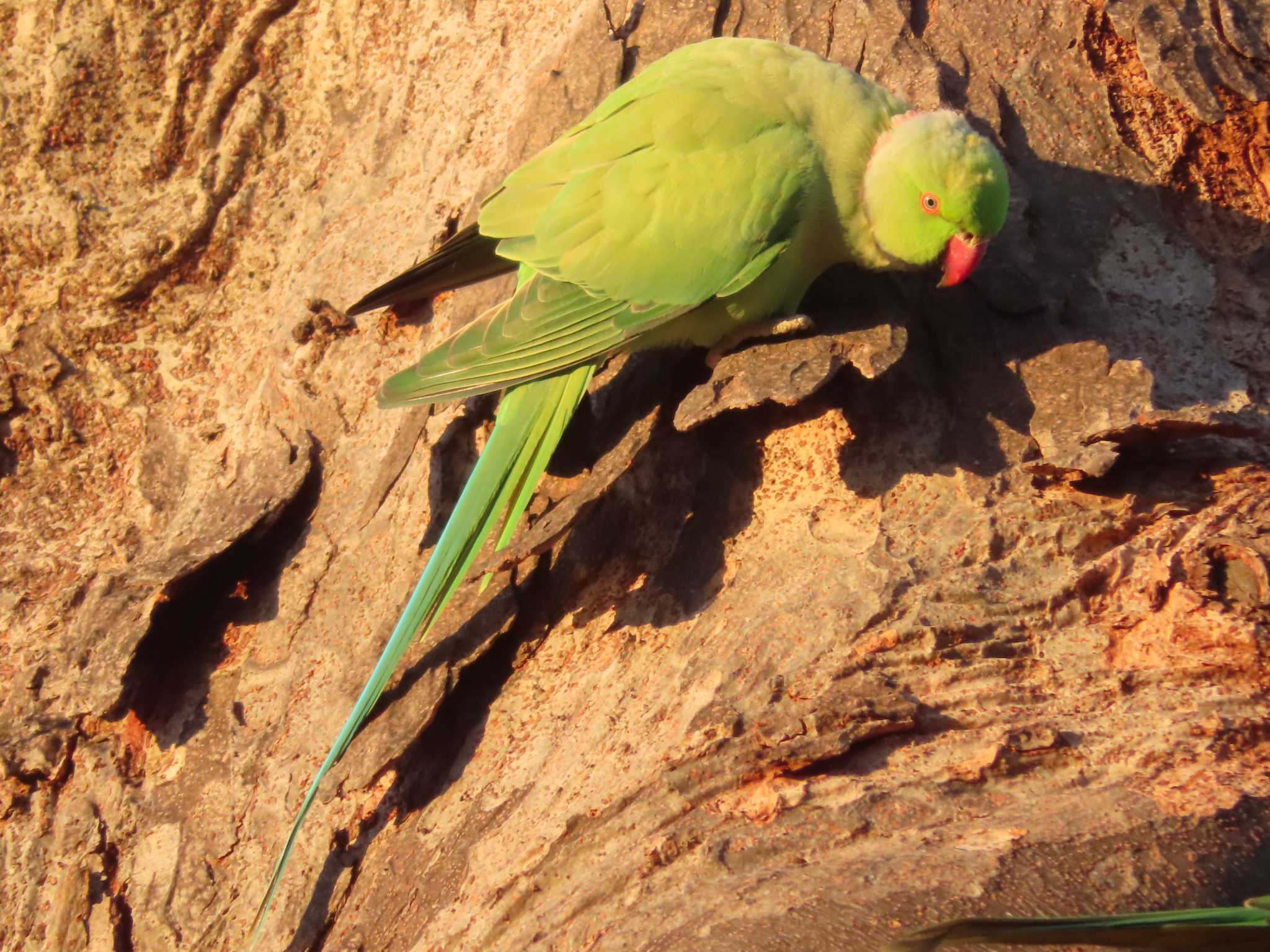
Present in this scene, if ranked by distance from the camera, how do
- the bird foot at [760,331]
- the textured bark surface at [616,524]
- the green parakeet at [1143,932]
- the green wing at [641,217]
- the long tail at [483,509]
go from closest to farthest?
1. the green parakeet at [1143,932]
2. the textured bark surface at [616,524]
3. the long tail at [483,509]
4. the bird foot at [760,331]
5. the green wing at [641,217]

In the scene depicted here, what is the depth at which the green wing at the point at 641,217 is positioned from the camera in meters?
2.69

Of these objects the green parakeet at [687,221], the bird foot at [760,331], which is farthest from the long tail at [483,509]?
the bird foot at [760,331]

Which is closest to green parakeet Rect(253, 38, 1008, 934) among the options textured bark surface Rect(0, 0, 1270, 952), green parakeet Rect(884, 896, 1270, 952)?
textured bark surface Rect(0, 0, 1270, 952)

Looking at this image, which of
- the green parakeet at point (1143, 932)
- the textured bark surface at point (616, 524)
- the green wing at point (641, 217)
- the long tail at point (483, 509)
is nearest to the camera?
the green parakeet at point (1143, 932)

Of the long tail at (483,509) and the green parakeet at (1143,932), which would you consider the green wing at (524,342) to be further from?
the green parakeet at (1143,932)

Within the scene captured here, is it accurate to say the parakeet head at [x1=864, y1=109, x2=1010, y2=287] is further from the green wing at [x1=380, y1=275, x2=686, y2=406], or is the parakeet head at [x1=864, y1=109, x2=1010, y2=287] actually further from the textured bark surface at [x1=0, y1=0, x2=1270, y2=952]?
the green wing at [x1=380, y1=275, x2=686, y2=406]

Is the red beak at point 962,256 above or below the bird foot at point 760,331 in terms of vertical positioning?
below

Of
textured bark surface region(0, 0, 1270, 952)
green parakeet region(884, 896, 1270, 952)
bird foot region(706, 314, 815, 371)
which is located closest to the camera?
green parakeet region(884, 896, 1270, 952)

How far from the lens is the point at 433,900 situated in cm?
208

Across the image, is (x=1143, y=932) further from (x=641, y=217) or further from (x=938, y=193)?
(x=641, y=217)

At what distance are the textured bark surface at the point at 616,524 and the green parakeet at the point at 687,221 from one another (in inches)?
4.9

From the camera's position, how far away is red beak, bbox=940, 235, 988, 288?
8.54ft

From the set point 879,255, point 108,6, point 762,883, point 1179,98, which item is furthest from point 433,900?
point 108,6

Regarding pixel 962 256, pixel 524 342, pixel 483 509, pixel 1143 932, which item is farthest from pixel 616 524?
pixel 1143 932
